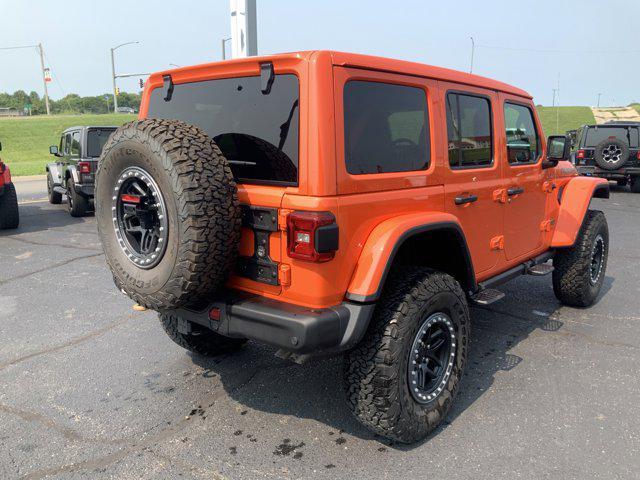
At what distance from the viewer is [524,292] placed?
17.5 ft

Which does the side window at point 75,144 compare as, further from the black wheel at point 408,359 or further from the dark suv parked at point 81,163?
the black wheel at point 408,359

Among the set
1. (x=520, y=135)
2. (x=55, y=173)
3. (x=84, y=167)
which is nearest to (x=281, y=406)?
(x=520, y=135)

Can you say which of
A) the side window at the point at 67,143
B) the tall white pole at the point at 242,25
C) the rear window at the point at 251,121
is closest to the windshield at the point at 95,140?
the side window at the point at 67,143

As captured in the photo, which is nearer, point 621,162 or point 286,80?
point 286,80

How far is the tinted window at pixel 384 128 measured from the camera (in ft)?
8.16

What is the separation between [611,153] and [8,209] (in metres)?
13.7

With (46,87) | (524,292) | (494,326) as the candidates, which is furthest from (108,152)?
(46,87)

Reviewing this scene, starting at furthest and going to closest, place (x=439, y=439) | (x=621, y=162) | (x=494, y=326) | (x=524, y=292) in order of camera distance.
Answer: (x=621, y=162)
(x=524, y=292)
(x=494, y=326)
(x=439, y=439)

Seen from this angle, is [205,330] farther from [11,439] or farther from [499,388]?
[499,388]

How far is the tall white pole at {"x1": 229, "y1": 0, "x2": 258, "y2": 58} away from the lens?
8.15 m

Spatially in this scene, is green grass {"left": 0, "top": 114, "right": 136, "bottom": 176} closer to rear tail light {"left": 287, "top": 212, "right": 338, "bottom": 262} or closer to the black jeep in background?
the black jeep in background

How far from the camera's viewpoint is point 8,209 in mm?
8820

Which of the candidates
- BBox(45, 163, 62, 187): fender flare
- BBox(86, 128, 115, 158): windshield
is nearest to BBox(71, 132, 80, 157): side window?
BBox(86, 128, 115, 158): windshield

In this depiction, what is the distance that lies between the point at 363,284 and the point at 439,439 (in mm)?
1054
